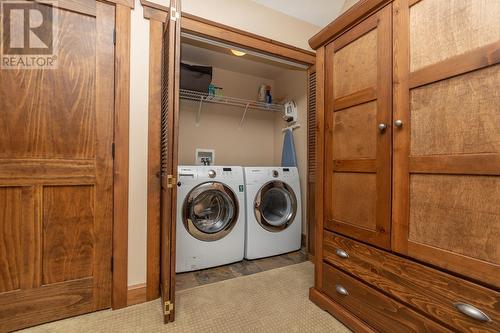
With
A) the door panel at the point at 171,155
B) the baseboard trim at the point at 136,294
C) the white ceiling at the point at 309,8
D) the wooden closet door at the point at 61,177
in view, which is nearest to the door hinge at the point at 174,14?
the door panel at the point at 171,155

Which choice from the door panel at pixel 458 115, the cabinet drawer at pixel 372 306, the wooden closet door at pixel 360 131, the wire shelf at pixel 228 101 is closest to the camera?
the door panel at pixel 458 115

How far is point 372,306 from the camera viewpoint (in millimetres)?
1134

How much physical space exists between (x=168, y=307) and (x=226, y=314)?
34 centimetres

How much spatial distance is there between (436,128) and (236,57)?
88.2 inches

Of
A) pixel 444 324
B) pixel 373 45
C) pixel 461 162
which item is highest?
pixel 373 45

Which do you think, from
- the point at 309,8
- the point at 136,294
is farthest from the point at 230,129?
the point at 136,294

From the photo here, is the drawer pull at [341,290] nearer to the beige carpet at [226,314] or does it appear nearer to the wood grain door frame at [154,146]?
the beige carpet at [226,314]

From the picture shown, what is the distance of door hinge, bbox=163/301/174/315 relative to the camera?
50.2 inches

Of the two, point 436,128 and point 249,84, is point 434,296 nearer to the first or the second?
point 436,128

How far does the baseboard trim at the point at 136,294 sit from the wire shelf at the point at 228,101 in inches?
71.9

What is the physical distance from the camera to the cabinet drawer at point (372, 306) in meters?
0.96

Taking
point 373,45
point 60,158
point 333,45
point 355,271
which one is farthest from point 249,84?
point 355,271

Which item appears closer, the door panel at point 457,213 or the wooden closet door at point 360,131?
the door panel at point 457,213

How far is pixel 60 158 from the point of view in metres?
1.32
